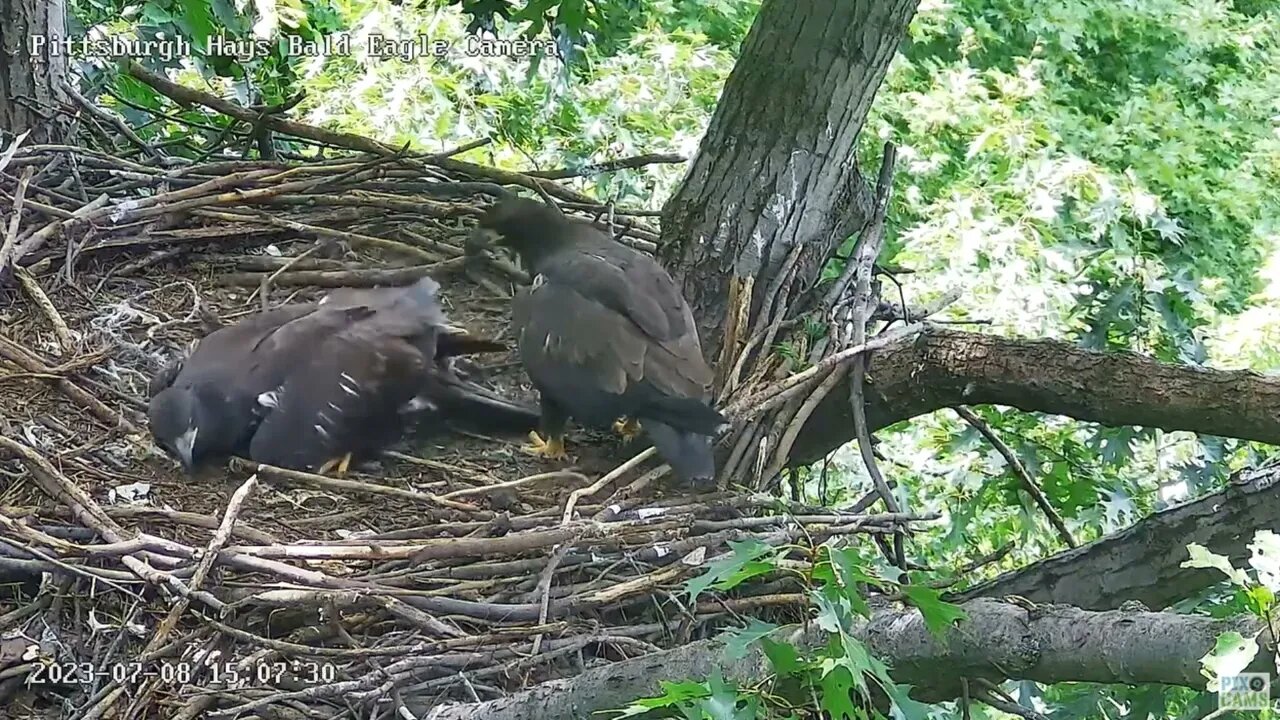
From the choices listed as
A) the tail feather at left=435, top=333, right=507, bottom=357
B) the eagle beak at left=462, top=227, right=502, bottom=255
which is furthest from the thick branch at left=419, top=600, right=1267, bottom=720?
the eagle beak at left=462, top=227, right=502, bottom=255

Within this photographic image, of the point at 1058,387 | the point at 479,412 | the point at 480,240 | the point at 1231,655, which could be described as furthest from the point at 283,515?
the point at 1231,655

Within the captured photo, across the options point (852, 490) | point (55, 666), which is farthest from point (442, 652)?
point (852, 490)

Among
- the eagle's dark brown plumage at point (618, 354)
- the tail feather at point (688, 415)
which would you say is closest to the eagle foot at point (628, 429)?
the eagle's dark brown plumage at point (618, 354)

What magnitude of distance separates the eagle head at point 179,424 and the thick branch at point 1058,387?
166cm

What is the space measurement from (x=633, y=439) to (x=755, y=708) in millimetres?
2240

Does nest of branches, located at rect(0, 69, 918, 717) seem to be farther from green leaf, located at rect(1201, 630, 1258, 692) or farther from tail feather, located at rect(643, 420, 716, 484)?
green leaf, located at rect(1201, 630, 1258, 692)

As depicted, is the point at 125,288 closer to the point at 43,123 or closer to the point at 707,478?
the point at 43,123

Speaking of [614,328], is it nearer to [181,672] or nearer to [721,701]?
[181,672]

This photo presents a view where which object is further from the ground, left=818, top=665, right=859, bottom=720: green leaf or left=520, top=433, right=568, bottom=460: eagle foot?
left=818, top=665, right=859, bottom=720: green leaf

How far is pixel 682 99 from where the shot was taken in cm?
762

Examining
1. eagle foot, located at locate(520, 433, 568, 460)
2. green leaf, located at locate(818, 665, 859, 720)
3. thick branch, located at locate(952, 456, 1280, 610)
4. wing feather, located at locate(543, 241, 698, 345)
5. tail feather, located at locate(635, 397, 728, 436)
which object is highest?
green leaf, located at locate(818, 665, 859, 720)

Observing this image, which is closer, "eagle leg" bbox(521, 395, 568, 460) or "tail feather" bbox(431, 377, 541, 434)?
"eagle leg" bbox(521, 395, 568, 460)

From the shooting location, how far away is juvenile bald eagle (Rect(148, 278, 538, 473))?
3611mm

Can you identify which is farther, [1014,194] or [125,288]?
[1014,194]
